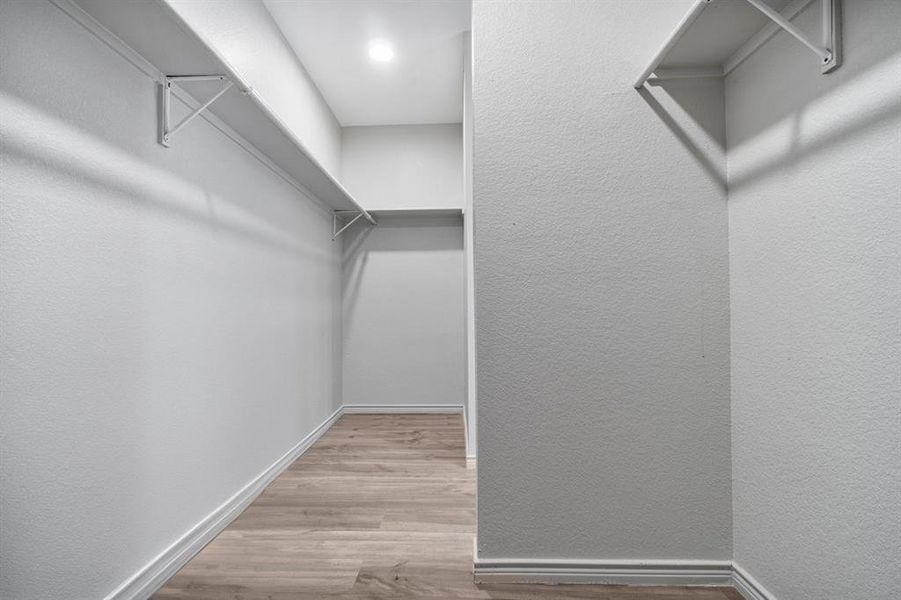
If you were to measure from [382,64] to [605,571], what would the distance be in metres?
2.90

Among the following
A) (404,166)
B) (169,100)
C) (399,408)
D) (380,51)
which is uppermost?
(380,51)

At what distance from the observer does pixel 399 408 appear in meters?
3.82

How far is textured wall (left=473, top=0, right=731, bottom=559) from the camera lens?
137cm

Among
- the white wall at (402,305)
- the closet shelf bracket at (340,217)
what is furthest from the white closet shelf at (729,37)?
the white wall at (402,305)

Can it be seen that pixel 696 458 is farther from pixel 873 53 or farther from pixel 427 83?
pixel 427 83

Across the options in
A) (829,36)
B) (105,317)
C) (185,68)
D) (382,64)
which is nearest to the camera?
(829,36)

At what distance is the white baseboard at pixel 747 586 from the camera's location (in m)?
1.24

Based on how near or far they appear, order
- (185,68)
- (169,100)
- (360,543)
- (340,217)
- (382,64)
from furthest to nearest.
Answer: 1. (340,217)
2. (382,64)
3. (360,543)
4. (169,100)
5. (185,68)

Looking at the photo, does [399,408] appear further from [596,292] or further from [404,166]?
[596,292]

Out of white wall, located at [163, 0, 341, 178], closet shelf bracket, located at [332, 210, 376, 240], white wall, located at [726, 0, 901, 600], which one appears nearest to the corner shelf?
closet shelf bracket, located at [332, 210, 376, 240]

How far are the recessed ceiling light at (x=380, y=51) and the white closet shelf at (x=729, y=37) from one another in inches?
69.0

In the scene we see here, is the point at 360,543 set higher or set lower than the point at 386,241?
lower

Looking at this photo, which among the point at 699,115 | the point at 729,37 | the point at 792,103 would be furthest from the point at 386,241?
the point at 792,103

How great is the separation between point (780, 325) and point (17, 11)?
1.97 metres
